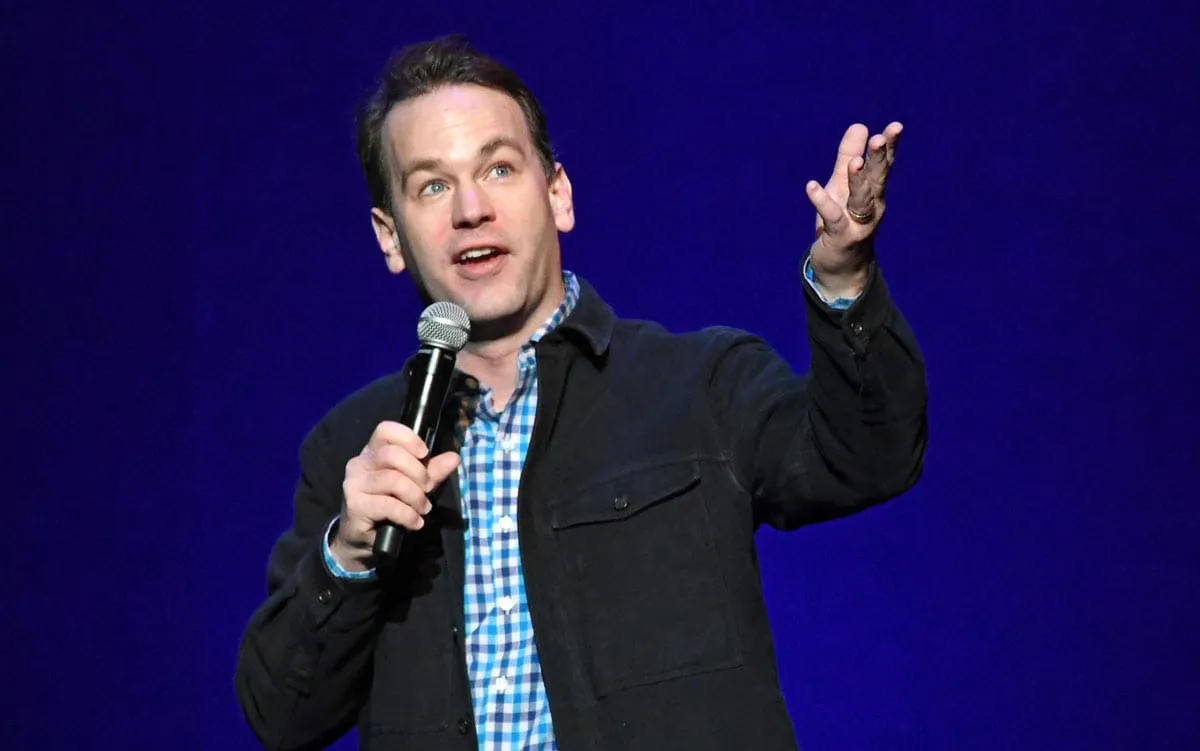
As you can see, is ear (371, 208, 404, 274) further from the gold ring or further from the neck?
the gold ring

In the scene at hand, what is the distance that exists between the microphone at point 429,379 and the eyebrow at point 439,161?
25cm

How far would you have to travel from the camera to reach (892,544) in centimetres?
233

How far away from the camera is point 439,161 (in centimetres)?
154

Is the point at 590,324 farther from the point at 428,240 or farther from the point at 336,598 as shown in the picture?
the point at 336,598

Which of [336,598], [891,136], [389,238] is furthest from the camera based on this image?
[389,238]

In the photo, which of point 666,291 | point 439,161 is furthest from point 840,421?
point 666,291

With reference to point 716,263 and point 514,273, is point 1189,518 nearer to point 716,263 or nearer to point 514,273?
Result: point 716,263

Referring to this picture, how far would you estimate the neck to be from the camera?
1.54 m

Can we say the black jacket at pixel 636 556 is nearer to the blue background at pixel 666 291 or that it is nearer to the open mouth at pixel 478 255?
the open mouth at pixel 478 255

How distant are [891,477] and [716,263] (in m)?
1.16

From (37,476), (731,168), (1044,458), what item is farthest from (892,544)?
(37,476)

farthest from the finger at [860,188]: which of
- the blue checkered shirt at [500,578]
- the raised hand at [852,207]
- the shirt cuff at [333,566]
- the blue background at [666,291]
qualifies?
the blue background at [666,291]

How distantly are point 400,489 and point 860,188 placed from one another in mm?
470

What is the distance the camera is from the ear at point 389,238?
5.45ft
